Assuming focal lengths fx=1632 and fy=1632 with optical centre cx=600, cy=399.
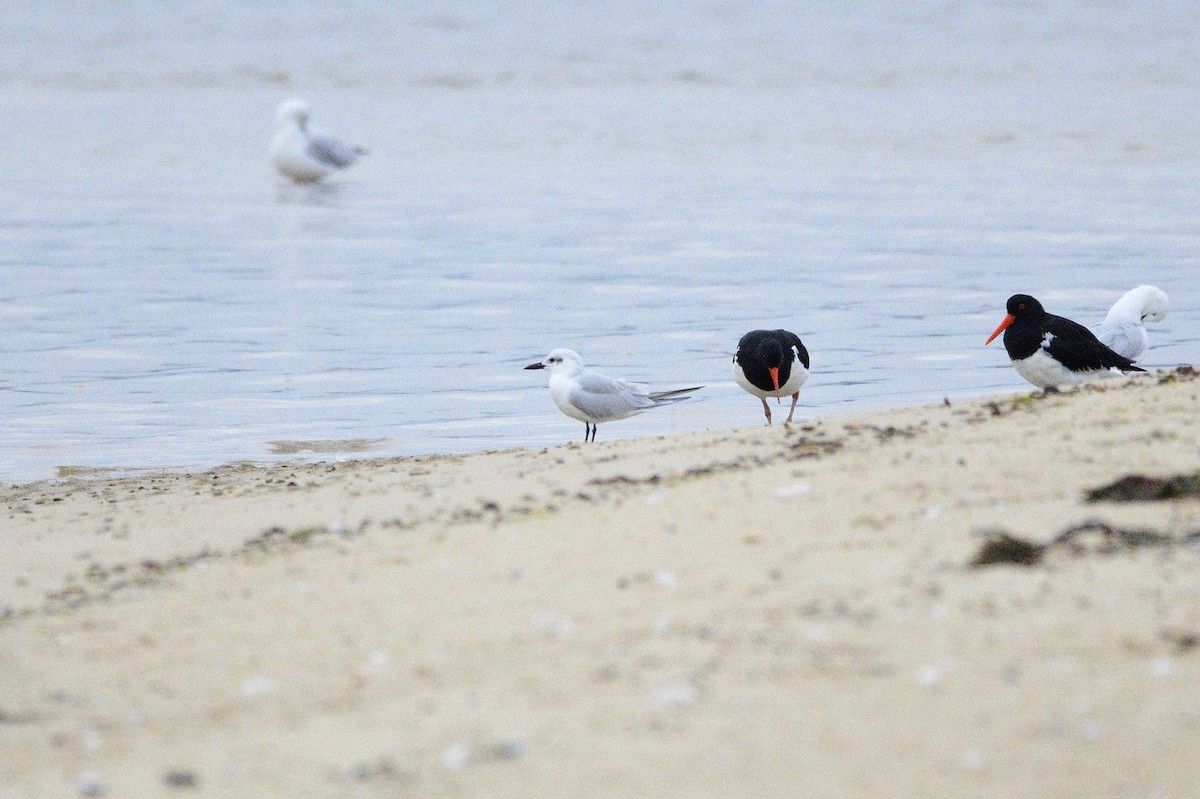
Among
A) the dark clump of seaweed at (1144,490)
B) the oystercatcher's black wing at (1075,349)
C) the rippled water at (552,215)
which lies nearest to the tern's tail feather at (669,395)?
the rippled water at (552,215)

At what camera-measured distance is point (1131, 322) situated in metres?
10.4

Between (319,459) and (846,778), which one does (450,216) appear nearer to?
(319,459)

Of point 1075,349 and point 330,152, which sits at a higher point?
point 330,152

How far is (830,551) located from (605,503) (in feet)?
3.87

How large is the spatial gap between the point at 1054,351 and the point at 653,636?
5.38 m

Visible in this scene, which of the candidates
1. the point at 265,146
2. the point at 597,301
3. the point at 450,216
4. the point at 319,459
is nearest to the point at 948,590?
the point at 319,459

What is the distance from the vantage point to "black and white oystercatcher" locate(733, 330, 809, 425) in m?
9.30

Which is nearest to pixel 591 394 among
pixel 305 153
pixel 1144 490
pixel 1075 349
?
pixel 1075 349

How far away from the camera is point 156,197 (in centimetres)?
2052

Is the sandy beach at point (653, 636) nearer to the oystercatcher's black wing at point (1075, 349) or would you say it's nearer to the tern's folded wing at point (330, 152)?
the oystercatcher's black wing at point (1075, 349)

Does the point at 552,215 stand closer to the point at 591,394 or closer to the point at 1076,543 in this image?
the point at 591,394

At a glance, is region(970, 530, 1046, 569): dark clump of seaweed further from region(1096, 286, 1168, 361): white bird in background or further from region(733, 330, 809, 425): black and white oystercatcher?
region(1096, 286, 1168, 361): white bird in background

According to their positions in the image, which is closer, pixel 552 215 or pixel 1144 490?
pixel 1144 490

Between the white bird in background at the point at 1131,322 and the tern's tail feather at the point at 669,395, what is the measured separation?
8.55ft
